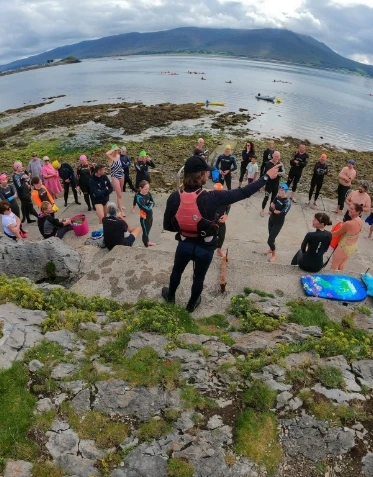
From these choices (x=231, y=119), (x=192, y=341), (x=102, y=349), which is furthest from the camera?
(x=231, y=119)

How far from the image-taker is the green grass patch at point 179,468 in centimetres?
312

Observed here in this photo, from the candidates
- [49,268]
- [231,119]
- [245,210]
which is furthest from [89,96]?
[49,268]

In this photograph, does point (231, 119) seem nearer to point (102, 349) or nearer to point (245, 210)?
point (245, 210)

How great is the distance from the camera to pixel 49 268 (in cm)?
754

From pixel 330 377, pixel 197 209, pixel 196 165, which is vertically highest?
pixel 196 165

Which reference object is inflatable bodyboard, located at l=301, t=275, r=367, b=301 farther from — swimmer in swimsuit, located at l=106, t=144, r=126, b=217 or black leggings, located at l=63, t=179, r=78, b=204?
black leggings, located at l=63, t=179, r=78, b=204

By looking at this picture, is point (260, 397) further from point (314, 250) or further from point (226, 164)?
point (226, 164)

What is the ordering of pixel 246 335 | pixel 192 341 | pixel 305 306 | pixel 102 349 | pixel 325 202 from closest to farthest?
1. pixel 102 349
2. pixel 192 341
3. pixel 246 335
4. pixel 305 306
5. pixel 325 202

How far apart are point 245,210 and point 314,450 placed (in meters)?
9.97

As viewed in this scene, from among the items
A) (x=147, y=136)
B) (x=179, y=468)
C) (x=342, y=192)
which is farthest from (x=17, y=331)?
(x=147, y=136)

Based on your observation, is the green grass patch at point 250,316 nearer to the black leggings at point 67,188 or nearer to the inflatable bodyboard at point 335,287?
the inflatable bodyboard at point 335,287

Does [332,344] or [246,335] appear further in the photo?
[246,335]

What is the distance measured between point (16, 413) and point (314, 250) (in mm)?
5999

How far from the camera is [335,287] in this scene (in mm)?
6617
